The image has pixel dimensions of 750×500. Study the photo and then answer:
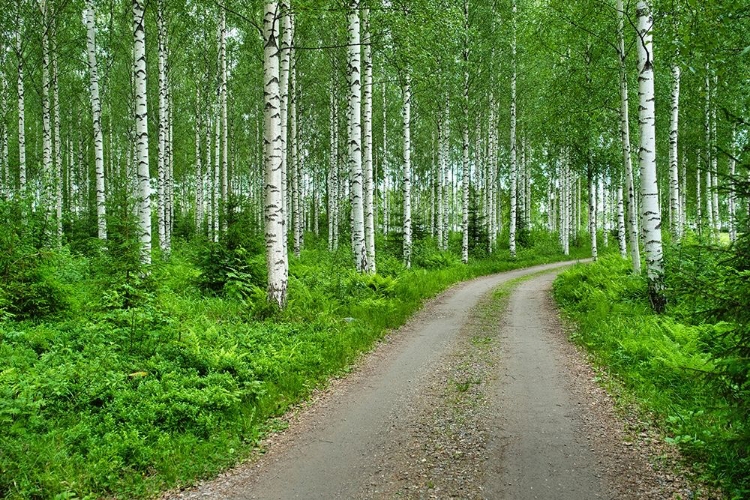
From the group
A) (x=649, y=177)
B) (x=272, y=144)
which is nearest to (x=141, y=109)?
(x=272, y=144)

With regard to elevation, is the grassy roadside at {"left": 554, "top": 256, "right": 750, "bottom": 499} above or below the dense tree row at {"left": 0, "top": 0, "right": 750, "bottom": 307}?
below

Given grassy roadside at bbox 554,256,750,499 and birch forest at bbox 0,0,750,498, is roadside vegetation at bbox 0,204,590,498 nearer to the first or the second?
birch forest at bbox 0,0,750,498

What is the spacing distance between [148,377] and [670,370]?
7.19 meters

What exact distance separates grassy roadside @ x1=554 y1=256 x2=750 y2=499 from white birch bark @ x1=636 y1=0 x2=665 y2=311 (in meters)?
0.71

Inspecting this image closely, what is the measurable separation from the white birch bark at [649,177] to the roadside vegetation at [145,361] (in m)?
5.80

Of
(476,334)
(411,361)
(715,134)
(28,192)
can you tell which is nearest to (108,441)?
(411,361)

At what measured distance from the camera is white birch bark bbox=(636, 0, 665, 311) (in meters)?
9.98

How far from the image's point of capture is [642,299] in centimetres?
1068

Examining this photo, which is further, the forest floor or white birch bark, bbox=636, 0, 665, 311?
white birch bark, bbox=636, 0, 665, 311

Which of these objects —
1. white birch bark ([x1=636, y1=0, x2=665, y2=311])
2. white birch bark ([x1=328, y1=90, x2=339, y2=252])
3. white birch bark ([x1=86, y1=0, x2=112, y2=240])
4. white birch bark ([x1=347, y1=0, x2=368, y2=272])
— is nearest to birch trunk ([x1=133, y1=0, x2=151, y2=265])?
white birch bark ([x1=86, y1=0, x2=112, y2=240])

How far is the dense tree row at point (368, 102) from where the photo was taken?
958cm

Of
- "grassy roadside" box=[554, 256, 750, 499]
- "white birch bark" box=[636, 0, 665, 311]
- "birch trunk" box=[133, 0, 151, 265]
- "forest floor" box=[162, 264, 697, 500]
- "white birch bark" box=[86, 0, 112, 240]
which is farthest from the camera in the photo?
"white birch bark" box=[86, 0, 112, 240]

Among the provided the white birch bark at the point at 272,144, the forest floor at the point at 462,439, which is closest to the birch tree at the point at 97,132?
the white birch bark at the point at 272,144

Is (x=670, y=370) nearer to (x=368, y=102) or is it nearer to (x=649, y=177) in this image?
(x=649, y=177)
